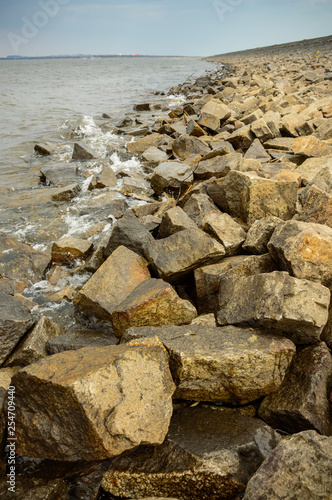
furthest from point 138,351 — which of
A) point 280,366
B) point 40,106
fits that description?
point 40,106

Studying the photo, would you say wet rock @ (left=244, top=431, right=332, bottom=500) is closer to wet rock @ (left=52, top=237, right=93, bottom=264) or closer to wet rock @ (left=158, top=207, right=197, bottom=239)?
wet rock @ (left=158, top=207, right=197, bottom=239)

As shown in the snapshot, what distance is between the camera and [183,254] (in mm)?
3021

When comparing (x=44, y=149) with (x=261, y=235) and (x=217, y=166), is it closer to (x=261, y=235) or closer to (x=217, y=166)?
(x=217, y=166)

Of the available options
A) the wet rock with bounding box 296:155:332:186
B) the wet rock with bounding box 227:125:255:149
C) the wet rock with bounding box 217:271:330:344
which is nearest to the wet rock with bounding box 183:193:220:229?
the wet rock with bounding box 296:155:332:186

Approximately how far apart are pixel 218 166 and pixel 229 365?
12.1 feet

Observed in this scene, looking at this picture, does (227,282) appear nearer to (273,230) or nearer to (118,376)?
(273,230)

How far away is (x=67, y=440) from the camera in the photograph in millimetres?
1613

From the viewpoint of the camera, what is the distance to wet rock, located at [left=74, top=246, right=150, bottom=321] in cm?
286

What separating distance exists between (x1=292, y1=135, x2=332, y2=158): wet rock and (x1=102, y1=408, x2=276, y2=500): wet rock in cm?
444

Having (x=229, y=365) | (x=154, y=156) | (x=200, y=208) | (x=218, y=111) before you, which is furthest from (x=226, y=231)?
(x=218, y=111)

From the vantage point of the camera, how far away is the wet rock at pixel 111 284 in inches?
112

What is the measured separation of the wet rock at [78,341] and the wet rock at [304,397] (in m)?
1.34

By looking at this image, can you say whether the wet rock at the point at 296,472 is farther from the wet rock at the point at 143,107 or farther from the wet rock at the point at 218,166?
the wet rock at the point at 143,107

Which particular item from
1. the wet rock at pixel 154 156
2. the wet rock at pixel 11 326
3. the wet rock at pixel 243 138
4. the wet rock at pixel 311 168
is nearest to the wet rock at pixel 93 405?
the wet rock at pixel 11 326
